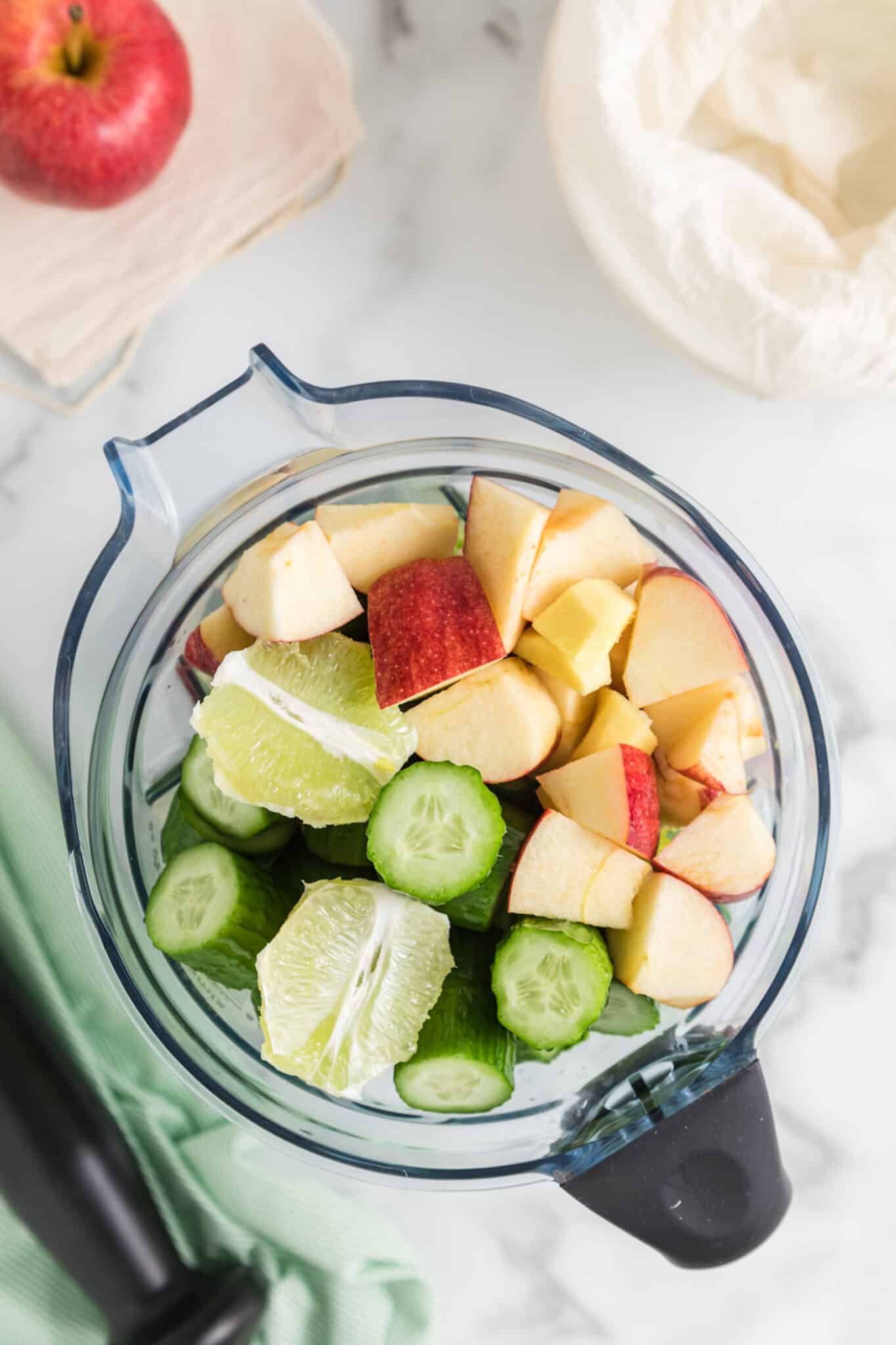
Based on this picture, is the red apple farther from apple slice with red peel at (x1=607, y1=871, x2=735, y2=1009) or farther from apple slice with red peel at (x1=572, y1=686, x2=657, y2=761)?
apple slice with red peel at (x1=607, y1=871, x2=735, y2=1009)

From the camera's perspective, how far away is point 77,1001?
2.89ft

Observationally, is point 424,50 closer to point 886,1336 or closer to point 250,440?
point 250,440

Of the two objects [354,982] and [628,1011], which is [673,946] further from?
[354,982]

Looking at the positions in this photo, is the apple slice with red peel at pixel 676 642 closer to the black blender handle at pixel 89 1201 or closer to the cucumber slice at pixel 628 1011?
the cucumber slice at pixel 628 1011

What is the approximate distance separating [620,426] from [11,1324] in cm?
84

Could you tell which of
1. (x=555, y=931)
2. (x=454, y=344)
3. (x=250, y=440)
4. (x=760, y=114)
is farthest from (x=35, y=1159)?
(x=760, y=114)

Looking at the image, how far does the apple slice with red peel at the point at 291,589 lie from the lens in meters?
0.67

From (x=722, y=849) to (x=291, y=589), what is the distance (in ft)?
1.02

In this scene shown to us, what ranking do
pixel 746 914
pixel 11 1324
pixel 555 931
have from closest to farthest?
pixel 555 931
pixel 746 914
pixel 11 1324

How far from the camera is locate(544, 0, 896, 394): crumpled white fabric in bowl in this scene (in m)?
0.77

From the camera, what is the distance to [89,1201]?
2.62ft

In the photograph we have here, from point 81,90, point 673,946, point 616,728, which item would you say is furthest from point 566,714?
point 81,90

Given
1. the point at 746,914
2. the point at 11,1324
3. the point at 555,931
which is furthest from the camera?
the point at 11,1324

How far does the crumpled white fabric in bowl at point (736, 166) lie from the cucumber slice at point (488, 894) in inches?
14.4
